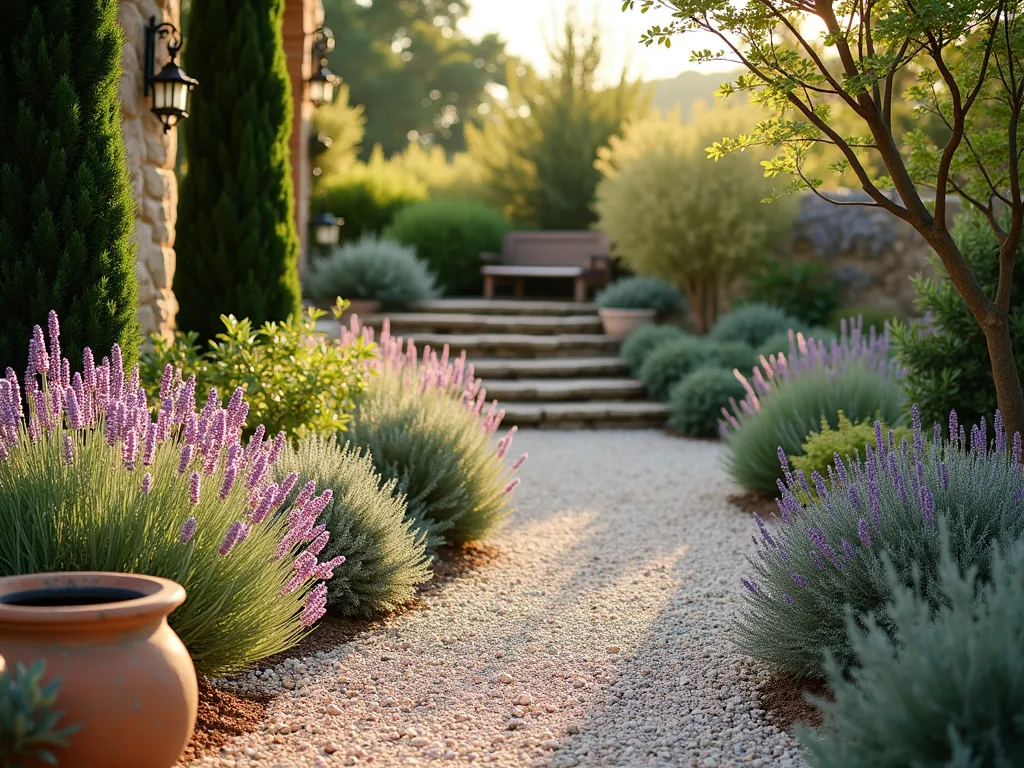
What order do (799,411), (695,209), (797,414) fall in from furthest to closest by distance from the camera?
(695,209) → (799,411) → (797,414)

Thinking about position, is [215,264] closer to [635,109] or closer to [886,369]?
[886,369]

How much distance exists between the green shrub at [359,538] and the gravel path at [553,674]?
0.14 meters

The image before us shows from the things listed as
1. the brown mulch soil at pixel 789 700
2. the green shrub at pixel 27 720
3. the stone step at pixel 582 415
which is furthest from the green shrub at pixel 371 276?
the green shrub at pixel 27 720

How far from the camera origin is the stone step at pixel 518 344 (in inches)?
415

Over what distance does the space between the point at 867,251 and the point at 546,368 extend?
162 inches

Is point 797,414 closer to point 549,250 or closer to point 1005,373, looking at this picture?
point 1005,373

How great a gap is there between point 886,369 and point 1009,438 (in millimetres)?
2747

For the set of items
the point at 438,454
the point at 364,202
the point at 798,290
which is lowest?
the point at 438,454

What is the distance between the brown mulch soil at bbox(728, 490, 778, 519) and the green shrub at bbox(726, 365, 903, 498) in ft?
0.18

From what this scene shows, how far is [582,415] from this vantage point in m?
9.32

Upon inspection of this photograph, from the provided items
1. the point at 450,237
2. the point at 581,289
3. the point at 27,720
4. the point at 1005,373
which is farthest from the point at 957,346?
the point at 450,237

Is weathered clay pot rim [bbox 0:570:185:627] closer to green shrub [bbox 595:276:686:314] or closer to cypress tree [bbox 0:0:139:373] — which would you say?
cypress tree [bbox 0:0:139:373]

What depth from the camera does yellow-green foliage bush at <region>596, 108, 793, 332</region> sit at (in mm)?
11289

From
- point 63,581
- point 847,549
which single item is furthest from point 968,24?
point 63,581
